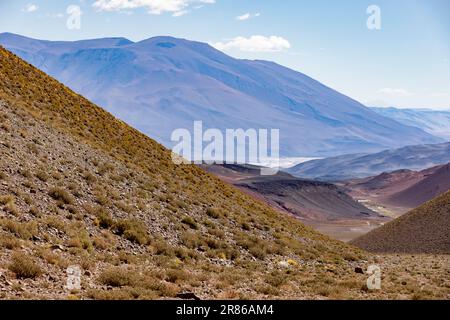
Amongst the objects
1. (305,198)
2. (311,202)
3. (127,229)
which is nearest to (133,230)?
(127,229)

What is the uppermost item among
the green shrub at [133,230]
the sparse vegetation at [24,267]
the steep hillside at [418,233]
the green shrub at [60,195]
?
the green shrub at [60,195]

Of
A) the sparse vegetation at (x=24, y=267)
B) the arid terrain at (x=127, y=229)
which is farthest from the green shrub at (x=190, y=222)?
the sparse vegetation at (x=24, y=267)

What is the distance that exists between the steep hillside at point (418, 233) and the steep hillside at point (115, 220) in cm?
1275

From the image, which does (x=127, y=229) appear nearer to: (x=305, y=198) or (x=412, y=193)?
(x=305, y=198)

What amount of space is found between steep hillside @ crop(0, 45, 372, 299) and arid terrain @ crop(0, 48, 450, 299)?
0.18 feet

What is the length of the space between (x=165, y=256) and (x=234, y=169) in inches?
6125

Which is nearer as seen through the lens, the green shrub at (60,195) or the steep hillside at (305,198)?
the green shrub at (60,195)

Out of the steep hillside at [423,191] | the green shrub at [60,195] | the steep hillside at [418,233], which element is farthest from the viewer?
the steep hillside at [423,191]

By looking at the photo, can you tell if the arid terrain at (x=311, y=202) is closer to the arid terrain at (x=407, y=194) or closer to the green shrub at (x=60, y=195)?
the arid terrain at (x=407, y=194)

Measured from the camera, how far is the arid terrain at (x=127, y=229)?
1369cm

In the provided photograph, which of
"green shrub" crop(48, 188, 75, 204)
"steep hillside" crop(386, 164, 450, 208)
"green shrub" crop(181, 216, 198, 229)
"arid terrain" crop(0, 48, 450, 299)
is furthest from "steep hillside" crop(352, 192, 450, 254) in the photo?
"steep hillside" crop(386, 164, 450, 208)

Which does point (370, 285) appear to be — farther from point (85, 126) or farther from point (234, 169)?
point (234, 169)

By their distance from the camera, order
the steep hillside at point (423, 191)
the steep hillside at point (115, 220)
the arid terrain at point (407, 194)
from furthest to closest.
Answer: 1. the steep hillside at point (423, 191)
2. the arid terrain at point (407, 194)
3. the steep hillside at point (115, 220)

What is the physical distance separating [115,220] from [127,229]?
78 cm
